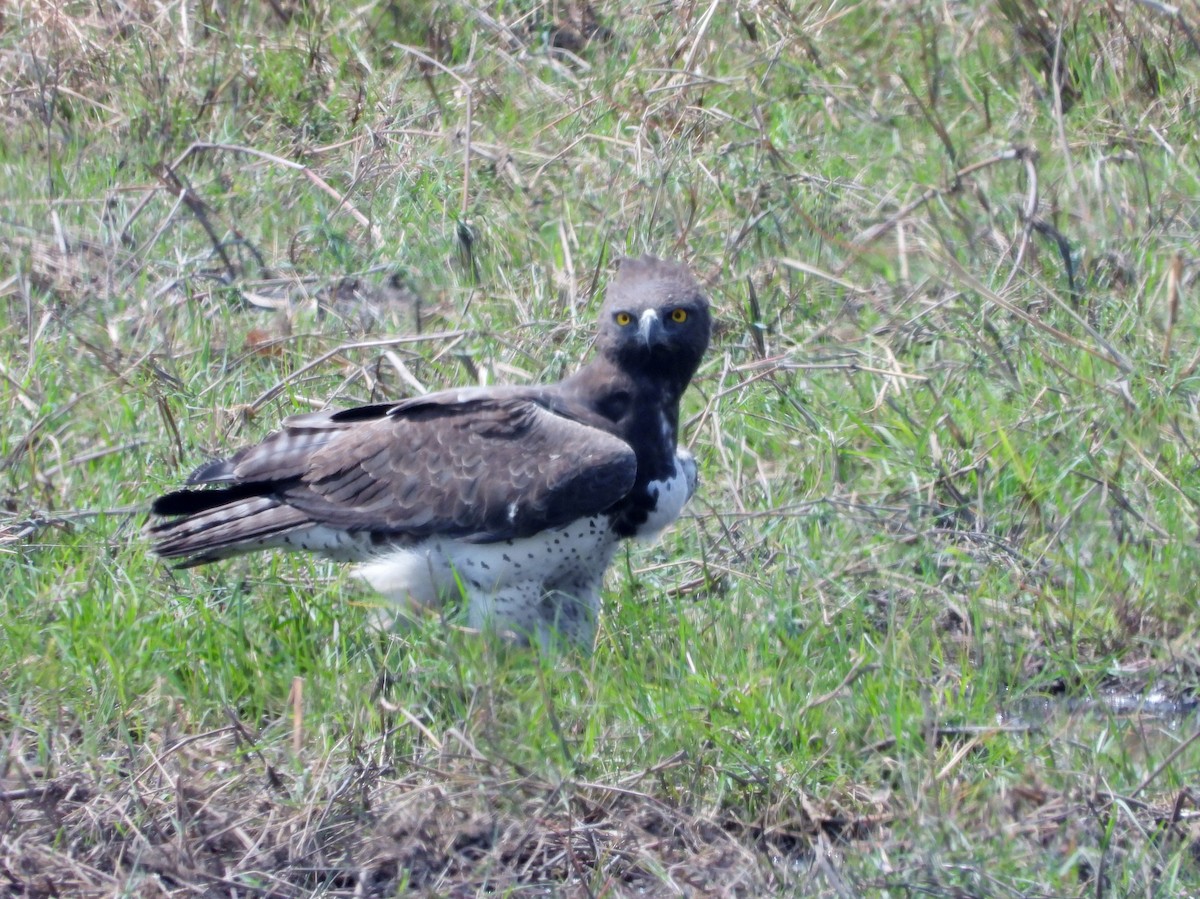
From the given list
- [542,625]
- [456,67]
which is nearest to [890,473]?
[542,625]

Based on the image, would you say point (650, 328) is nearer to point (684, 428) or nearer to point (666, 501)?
point (666, 501)

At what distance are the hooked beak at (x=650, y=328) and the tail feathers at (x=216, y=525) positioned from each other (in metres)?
1.12

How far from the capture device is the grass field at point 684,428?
362cm

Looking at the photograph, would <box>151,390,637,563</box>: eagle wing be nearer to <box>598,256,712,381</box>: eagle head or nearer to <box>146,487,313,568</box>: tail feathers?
<box>146,487,313,568</box>: tail feathers

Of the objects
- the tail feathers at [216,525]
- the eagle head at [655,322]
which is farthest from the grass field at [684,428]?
the eagle head at [655,322]

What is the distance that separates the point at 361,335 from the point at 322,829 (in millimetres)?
3140

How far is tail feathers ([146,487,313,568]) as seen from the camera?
4793mm

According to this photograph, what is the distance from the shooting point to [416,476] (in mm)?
4934

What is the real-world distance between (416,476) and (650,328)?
2.67ft

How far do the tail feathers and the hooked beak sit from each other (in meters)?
1.12

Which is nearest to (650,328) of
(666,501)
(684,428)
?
(666,501)

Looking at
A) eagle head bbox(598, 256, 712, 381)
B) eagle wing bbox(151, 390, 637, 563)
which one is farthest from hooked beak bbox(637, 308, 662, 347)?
eagle wing bbox(151, 390, 637, 563)

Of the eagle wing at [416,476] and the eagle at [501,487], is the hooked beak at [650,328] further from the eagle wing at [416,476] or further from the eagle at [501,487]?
the eagle wing at [416,476]

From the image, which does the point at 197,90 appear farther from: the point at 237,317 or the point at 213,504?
the point at 213,504
